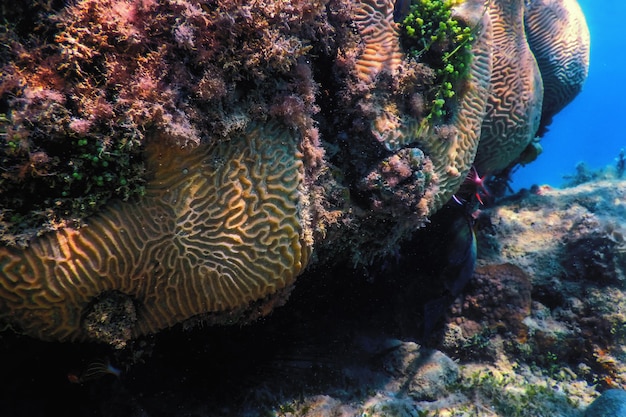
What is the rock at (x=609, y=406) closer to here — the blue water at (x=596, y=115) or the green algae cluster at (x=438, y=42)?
the green algae cluster at (x=438, y=42)

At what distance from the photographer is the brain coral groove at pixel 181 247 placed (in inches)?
110

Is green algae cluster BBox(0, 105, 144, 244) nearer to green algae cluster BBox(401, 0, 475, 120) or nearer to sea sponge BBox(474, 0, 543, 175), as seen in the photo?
green algae cluster BBox(401, 0, 475, 120)

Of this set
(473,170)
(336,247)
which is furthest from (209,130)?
(473,170)

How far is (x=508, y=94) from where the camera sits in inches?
239

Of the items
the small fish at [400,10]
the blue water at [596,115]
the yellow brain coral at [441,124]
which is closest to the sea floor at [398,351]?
the yellow brain coral at [441,124]

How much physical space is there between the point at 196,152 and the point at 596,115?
122 meters

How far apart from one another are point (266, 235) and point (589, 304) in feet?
18.6

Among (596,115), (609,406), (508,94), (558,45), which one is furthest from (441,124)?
(596,115)

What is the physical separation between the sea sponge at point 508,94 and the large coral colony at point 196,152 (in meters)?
1.94

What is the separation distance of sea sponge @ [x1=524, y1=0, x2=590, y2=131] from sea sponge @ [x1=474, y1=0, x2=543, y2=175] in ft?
6.53

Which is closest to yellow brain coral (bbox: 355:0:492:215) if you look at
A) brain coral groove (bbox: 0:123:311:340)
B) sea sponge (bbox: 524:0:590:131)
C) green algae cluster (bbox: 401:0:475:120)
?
green algae cluster (bbox: 401:0:475:120)

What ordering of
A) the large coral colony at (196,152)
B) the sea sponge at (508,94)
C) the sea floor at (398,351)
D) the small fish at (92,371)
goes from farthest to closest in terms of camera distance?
the sea sponge at (508,94) < the sea floor at (398,351) < the small fish at (92,371) < the large coral colony at (196,152)

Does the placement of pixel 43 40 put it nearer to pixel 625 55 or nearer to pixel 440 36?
pixel 440 36

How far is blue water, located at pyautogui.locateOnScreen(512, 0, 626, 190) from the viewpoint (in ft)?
153
